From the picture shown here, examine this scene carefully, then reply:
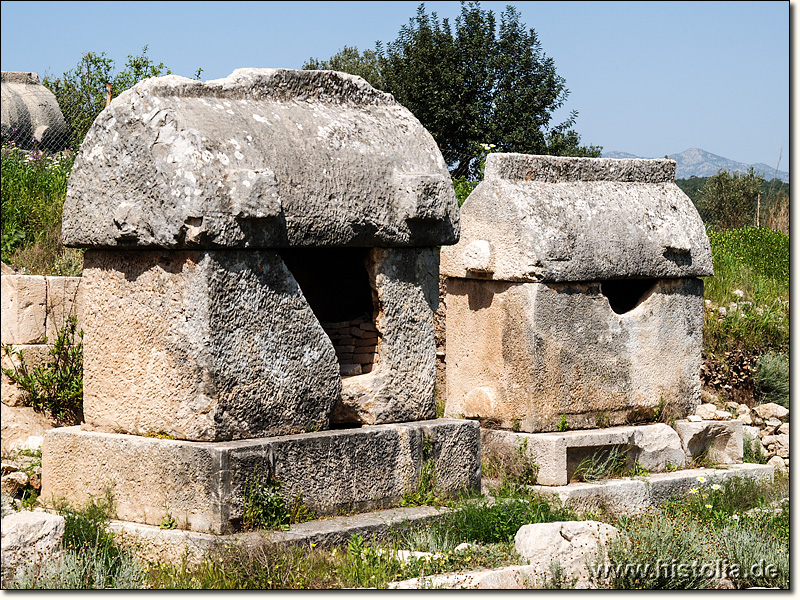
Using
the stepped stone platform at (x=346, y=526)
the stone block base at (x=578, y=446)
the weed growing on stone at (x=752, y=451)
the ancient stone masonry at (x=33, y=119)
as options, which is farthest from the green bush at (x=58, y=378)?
the weed growing on stone at (x=752, y=451)

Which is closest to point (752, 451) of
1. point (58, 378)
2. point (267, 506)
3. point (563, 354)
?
point (563, 354)

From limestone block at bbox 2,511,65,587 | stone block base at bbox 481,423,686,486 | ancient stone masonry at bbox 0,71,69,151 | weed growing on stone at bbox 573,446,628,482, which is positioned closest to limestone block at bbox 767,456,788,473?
stone block base at bbox 481,423,686,486

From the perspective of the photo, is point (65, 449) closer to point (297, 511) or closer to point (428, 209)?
point (297, 511)

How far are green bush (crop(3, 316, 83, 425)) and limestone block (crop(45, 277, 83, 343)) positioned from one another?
0.12ft

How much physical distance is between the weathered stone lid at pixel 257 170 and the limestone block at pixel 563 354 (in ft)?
3.42

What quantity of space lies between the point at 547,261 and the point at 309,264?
5.07ft

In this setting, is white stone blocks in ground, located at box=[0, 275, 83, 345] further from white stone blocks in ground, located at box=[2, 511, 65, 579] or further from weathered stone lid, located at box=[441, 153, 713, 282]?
weathered stone lid, located at box=[441, 153, 713, 282]

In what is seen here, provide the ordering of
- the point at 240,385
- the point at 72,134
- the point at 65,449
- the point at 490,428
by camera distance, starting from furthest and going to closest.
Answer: the point at 72,134
the point at 490,428
the point at 65,449
the point at 240,385

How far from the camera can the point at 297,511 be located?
17.8 feet

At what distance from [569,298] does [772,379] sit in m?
3.02

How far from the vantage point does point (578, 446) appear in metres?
7.05

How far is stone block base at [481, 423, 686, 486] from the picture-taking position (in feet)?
22.8

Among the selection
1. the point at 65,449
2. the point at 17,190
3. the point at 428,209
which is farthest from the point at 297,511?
the point at 17,190

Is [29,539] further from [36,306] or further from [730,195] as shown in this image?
[730,195]
